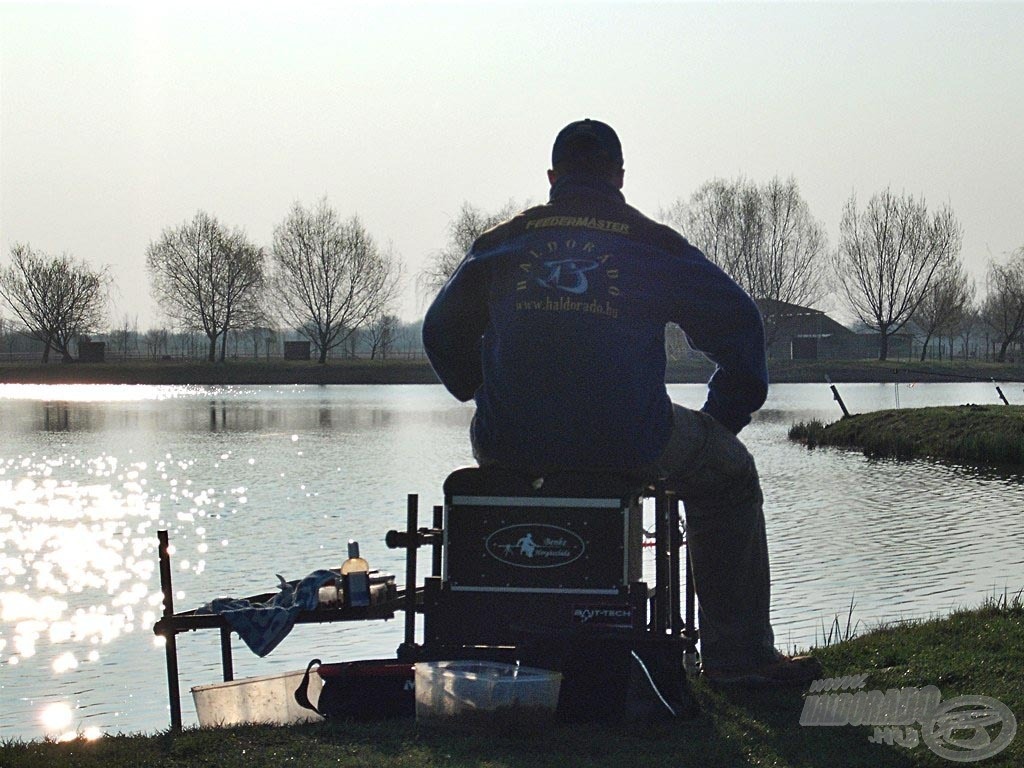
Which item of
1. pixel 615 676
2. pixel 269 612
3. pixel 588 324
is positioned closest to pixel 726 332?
pixel 588 324

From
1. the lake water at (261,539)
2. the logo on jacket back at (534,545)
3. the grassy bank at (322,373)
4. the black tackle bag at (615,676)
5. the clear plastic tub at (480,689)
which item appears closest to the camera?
the clear plastic tub at (480,689)

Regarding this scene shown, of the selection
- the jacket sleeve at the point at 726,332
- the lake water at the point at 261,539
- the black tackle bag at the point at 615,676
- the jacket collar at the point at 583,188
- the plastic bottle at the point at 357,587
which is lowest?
the lake water at the point at 261,539

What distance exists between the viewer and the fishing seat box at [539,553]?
4289mm

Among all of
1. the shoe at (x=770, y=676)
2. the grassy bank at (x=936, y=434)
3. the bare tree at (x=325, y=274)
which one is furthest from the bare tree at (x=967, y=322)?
the shoe at (x=770, y=676)

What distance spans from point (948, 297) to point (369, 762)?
88.8 meters

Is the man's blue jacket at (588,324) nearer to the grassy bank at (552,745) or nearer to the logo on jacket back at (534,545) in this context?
the logo on jacket back at (534,545)

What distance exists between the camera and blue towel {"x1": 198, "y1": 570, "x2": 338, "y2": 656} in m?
4.64

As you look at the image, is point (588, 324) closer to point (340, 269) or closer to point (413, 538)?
point (413, 538)

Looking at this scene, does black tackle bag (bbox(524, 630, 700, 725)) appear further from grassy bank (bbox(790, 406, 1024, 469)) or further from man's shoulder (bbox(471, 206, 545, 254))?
grassy bank (bbox(790, 406, 1024, 469))

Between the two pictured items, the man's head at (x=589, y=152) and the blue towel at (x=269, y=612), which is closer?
the man's head at (x=589, y=152)

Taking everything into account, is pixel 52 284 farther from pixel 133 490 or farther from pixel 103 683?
pixel 103 683

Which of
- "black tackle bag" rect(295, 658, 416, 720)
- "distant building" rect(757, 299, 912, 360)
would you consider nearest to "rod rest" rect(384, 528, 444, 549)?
"black tackle bag" rect(295, 658, 416, 720)

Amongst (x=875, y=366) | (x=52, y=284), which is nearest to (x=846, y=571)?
(x=875, y=366)

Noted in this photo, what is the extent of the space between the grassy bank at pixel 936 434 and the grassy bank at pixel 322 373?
43.5 metres
